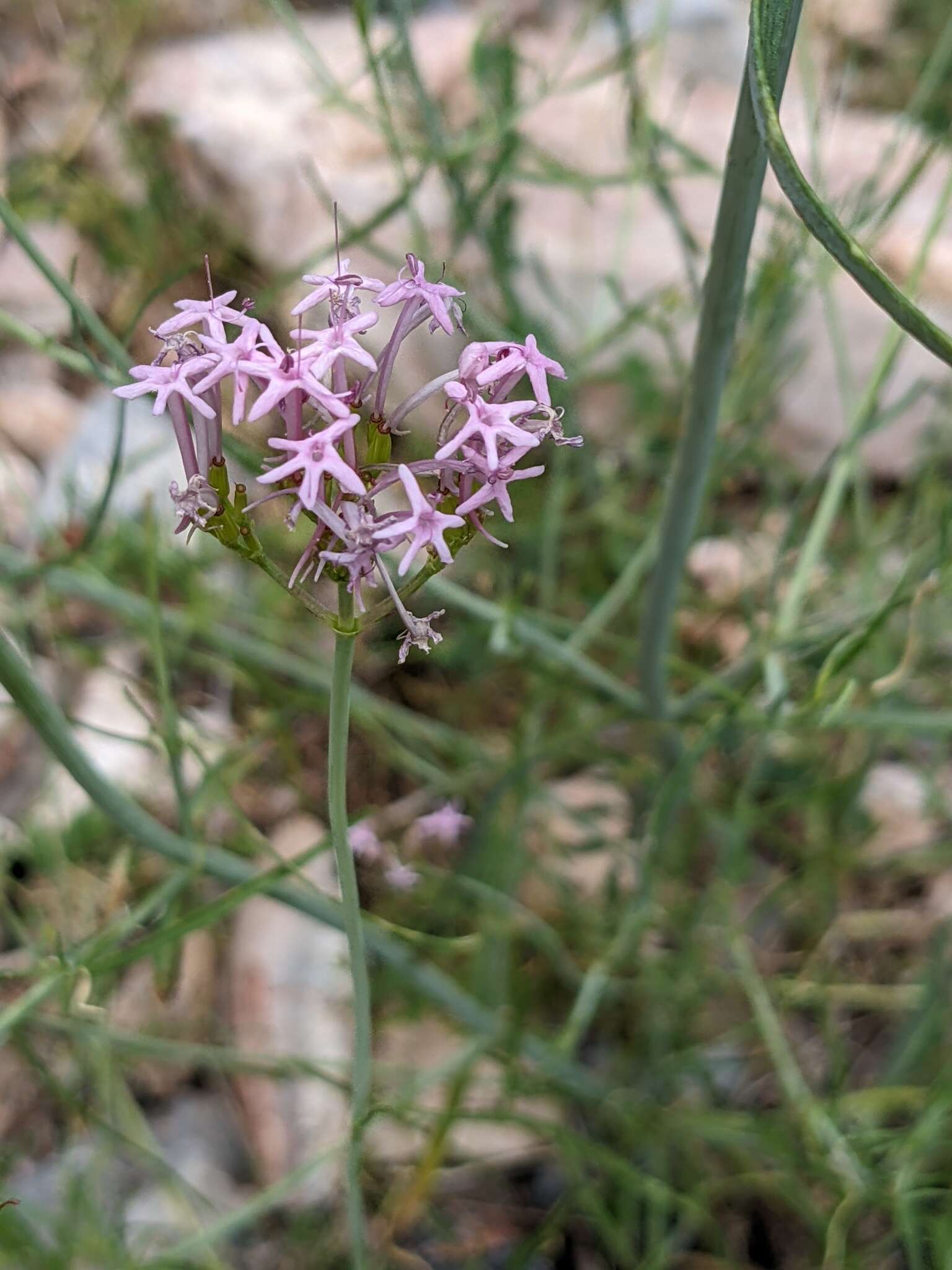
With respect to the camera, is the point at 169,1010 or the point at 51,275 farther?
the point at 169,1010

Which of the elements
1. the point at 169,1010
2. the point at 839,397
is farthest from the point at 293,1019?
the point at 839,397

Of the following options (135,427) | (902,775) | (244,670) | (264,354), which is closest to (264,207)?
(135,427)

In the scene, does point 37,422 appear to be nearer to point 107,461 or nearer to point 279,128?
point 107,461

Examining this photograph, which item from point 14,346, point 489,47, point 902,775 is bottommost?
point 902,775

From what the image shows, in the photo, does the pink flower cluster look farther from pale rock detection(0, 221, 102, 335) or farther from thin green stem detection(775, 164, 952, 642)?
pale rock detection(0, 221, 102, 335)

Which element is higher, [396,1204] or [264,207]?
[264,207]

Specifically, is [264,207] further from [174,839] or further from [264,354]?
[264,354]

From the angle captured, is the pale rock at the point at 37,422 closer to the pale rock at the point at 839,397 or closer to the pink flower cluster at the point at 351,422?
the pale rock at the point at 839,397
